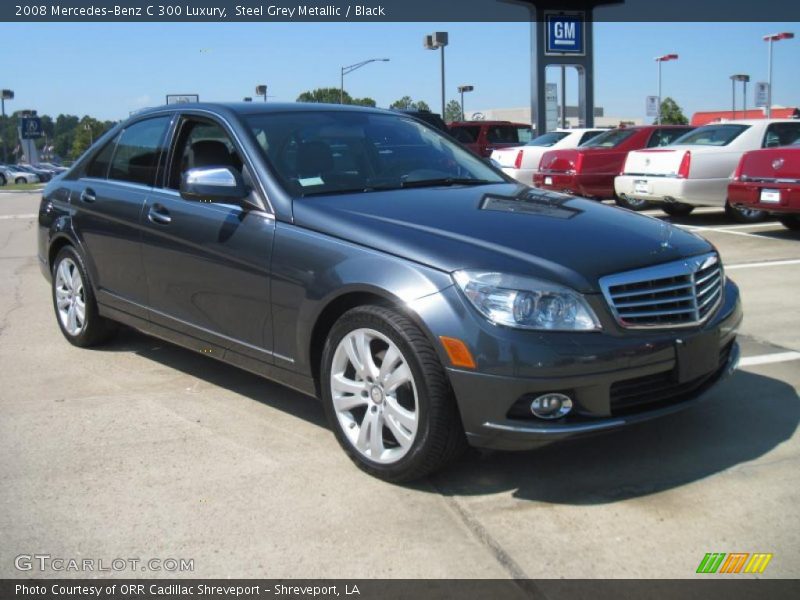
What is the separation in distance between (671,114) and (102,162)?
77.0m

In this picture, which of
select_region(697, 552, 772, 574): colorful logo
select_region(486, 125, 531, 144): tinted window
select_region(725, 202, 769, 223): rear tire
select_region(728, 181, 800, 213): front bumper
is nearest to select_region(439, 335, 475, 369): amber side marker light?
select_region(697, 552, 772, 574): colorful logo

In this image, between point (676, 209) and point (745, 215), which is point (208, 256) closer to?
point (745, 215)

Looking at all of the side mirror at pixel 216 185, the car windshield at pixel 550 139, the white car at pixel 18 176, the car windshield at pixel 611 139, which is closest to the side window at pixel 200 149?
the side mirror at pixel 216 185

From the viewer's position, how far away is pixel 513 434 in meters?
3.23

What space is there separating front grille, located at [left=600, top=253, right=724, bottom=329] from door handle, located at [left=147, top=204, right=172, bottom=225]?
2.44 m

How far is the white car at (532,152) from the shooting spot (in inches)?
639

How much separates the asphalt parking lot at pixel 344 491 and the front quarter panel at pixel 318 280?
527 millimetres

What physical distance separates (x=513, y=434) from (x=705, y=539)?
29.8 inches

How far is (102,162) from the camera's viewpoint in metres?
5.64

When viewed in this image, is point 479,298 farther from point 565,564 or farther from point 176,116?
point 176,116

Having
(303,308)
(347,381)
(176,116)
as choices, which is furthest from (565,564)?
(176,116)

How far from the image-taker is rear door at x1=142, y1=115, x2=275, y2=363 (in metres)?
Result: 4.08

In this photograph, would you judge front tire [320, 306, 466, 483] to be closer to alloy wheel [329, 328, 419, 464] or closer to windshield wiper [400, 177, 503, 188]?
alloy wheel [329, 328, 419, 464]
